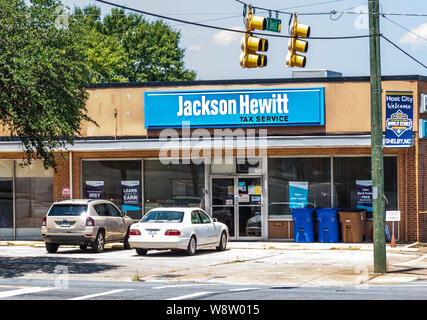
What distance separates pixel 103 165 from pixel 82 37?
307 inches

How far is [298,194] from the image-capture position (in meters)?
26.1

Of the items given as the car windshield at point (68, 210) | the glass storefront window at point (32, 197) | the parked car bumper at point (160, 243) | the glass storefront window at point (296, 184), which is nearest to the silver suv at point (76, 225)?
the car windshield at point (68, 210)

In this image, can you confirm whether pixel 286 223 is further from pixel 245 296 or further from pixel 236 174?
pixel 245 296

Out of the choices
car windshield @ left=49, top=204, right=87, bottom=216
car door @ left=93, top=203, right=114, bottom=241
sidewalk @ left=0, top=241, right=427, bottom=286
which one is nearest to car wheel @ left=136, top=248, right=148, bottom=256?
sidewalk @ left=0, top=241, right=427, bottom=286

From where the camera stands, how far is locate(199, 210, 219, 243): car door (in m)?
22.1

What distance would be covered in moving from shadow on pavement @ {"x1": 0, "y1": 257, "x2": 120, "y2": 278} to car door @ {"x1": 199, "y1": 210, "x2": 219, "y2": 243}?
12.6ft

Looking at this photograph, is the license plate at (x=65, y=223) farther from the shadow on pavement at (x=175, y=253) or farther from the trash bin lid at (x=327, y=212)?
the trash bin lid at (x=327, y=212)

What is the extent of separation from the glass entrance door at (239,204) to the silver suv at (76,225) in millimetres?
5190

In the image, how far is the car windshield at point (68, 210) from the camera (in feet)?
71.9

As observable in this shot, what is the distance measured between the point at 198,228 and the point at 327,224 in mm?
5653

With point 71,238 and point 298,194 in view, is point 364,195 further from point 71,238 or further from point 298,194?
point 71,238

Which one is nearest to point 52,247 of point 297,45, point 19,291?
point 19,291
